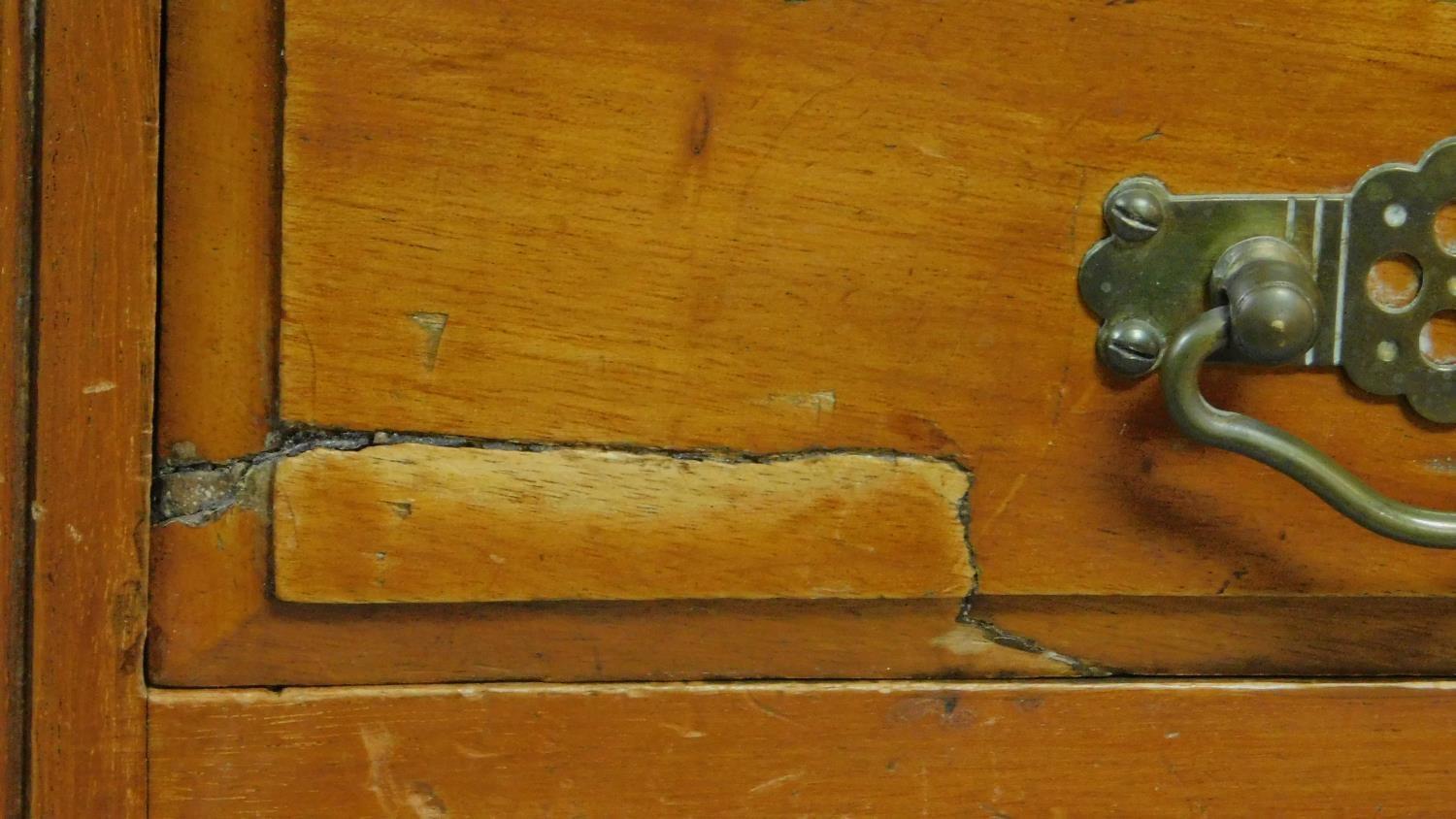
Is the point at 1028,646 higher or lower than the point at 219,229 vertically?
lower

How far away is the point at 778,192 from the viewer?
393mm

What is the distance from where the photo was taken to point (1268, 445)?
0.37m

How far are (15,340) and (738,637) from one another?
0.89 feet

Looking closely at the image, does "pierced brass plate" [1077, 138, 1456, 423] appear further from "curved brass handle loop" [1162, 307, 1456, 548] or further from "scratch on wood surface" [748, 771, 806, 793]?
"scratch on wood surface" [748, 771, 806, 793]

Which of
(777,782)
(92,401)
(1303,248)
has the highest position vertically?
(1303,248)

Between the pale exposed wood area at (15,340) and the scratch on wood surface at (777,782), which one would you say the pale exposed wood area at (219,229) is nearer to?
the pale exposed wood area at (15,340)

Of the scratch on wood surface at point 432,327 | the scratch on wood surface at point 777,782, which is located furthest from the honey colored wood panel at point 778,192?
the scratch on wood surface at point 777,782

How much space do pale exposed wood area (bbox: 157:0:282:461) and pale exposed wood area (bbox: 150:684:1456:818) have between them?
103 millimetres

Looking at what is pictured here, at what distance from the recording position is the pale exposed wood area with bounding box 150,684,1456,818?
0.41 meters

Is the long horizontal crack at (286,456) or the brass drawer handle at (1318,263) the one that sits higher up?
the brass drawer handle at (1318,263)

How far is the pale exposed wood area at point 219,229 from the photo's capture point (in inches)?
15.3

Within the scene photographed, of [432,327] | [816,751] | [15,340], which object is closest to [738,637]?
[816,751]

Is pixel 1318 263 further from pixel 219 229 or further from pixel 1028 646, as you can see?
pixel 219 229

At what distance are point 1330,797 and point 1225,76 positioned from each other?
269 millimetres
